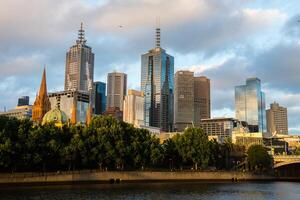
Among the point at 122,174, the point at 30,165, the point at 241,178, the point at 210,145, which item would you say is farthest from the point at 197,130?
the point at 30,165

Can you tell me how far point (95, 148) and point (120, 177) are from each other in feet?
40.8

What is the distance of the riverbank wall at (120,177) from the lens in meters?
106

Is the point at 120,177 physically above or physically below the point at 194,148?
below

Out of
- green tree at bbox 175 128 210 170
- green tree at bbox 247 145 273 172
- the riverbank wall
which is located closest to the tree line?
green tree at bbox 175 128 210 170

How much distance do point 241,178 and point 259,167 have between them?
2522cm

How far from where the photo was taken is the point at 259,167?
575 feet

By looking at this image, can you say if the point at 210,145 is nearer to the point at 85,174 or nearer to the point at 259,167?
the point at 259,167

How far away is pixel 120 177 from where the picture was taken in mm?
126875

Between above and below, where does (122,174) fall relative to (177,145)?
below

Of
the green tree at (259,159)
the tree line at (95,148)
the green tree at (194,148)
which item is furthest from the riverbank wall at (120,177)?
the green tree at (259,159)

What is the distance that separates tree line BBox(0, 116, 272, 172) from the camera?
107 m

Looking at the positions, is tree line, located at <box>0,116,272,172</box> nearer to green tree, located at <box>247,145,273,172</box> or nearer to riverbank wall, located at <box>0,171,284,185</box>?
riverbank wall, located at <box>0,171,284,185</box>

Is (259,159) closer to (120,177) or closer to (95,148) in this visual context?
(120,177)

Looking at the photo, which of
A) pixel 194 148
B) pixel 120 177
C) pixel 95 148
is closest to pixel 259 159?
pixel 194 148
